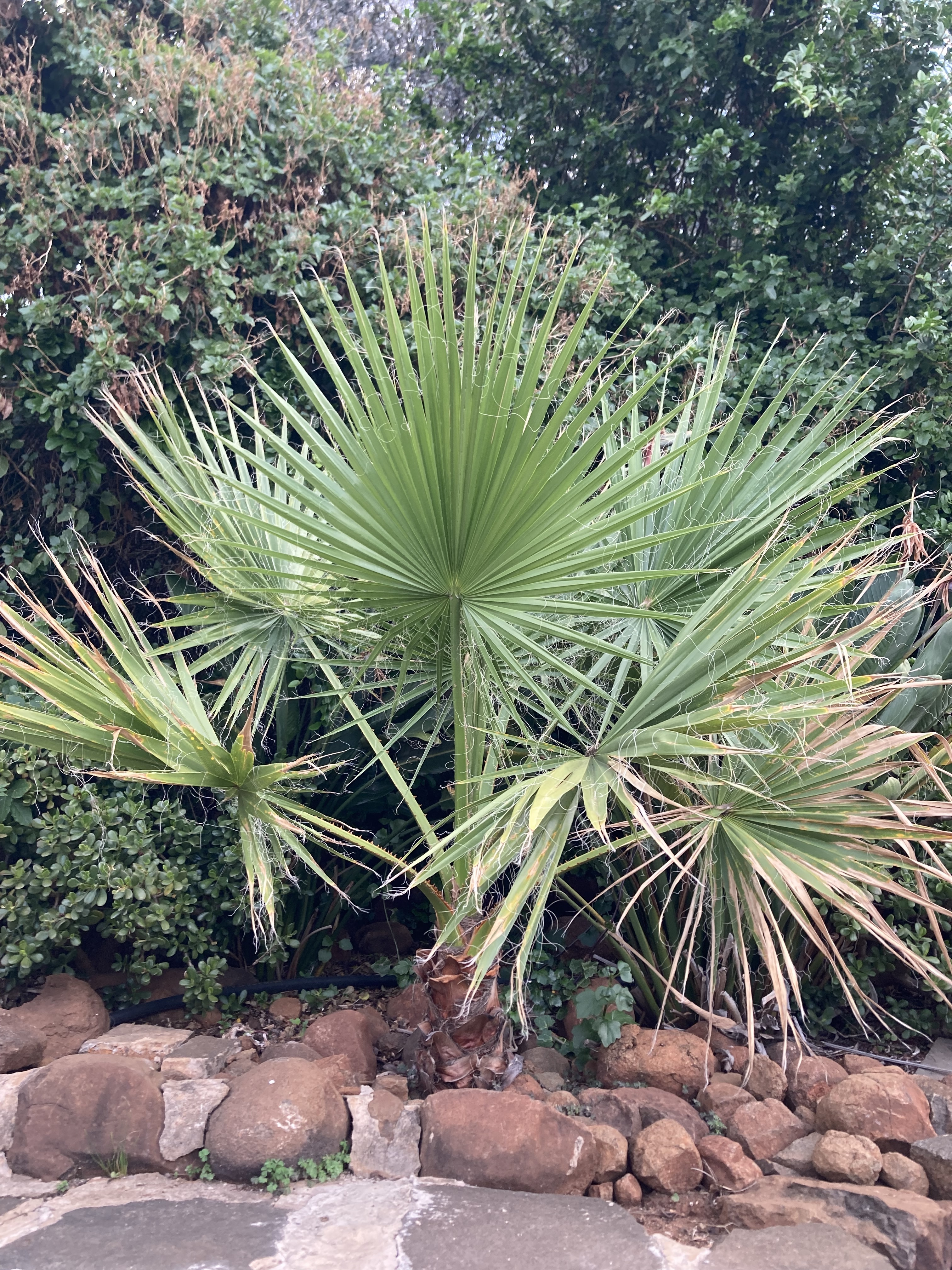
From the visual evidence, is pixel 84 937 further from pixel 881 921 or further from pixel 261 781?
pixel 881 921

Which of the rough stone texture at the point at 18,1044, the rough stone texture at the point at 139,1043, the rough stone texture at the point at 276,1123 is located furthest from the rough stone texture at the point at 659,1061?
the rough stone texture at the point at 18,1044

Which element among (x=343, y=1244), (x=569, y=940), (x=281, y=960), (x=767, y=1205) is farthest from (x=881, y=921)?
(x=281, y=960)

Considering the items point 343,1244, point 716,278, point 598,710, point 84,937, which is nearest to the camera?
point 343,1244

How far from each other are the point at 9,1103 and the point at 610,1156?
208cm

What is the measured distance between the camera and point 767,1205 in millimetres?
2619

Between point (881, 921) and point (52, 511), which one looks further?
point (52, 511)

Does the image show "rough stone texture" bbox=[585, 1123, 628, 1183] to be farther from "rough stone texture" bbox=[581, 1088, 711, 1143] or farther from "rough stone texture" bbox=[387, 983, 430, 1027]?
"rough stone texture" bbox=[387, 983, 430, 1027]

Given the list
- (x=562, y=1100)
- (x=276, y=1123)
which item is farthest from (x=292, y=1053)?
(x=562, y=1100)

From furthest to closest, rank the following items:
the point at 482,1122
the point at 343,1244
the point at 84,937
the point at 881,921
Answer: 1. the point at 84,937
2. the point at 482,1122
3. the point at 343,1244
4. the point at 881,921

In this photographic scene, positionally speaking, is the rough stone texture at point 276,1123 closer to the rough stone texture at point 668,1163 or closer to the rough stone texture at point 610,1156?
the rough stone texture at point 610,1156

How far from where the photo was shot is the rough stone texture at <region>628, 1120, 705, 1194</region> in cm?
282

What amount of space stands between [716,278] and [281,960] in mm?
5160

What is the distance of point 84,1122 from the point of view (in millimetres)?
2955

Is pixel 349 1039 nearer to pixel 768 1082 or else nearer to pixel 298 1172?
pixel 298 1172
